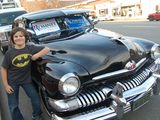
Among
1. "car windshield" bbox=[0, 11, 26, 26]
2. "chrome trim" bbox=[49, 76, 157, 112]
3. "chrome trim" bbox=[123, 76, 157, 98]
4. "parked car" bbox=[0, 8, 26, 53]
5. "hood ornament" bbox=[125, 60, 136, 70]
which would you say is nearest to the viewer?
"chrome trim" bbox=[49, 76, 157, 112]

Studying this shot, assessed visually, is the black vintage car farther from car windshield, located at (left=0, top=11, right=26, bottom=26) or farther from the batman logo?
car windshield, located at (left=0, top=11, right=26, bottom=26)

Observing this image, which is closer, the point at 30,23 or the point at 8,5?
the point at 30,23

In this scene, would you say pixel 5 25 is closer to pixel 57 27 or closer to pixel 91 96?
pixel 57 27

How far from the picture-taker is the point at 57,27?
219 inches

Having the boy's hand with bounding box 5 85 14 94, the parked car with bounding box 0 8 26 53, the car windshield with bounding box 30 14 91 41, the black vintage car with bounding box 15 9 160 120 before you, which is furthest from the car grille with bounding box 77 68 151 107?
the parked car with bounding box 0 8 26 53

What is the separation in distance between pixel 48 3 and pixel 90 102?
84073mm

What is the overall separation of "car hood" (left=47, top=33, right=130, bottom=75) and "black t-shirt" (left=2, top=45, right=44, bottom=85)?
0.45 meters

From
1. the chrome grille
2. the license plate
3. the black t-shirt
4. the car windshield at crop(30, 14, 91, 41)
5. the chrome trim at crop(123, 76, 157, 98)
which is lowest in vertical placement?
the license plate

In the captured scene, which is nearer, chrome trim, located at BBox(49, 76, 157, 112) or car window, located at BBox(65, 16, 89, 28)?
chrome trim, located at BBox(49, 76, 157, 112)

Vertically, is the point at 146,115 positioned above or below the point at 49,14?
below

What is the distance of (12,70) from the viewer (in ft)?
13.4

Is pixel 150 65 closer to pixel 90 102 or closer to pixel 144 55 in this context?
pixel 144 55

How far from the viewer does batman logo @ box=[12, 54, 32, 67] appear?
4047mm

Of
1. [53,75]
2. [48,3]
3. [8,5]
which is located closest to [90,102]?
→ [53,75]
